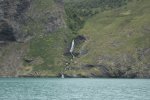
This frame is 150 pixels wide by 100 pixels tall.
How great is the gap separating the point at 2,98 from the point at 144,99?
115ft

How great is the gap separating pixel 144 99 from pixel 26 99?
2896 centimetres

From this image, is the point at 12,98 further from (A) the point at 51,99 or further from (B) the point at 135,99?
(B) the point at 135,99

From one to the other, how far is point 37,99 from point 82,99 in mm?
11095

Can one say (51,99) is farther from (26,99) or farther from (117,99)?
(117,99)

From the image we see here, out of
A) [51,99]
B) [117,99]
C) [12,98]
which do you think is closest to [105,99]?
[117,99]

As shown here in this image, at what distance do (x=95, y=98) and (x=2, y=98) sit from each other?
2344 centimetres

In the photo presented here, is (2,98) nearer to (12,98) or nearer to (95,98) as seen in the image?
(12,98)

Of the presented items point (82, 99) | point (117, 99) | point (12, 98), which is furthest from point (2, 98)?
point (117, 99)

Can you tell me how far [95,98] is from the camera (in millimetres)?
121312

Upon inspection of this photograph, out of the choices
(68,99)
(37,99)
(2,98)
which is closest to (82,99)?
(68,99)

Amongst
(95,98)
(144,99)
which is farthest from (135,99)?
(95,98)

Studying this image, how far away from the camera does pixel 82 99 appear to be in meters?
118

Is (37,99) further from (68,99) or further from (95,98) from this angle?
(95,98)

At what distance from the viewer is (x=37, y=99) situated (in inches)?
4616
